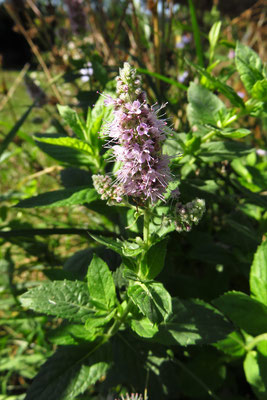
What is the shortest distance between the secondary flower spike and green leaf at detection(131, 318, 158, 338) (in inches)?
14.2

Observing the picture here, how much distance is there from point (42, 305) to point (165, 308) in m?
0.36

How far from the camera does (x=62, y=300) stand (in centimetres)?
91

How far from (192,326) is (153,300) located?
0.26 m

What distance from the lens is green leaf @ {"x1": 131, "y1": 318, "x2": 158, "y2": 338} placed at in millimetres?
849

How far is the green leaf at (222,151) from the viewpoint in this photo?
1096 millimetres

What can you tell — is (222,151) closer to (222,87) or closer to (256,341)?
(222,87)

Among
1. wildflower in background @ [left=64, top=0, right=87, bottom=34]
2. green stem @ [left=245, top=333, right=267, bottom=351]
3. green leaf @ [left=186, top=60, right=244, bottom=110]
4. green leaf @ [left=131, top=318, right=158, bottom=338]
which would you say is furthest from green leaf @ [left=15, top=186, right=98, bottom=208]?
wildflower in background @ [left=64, top=0, right=87, bottom=34]

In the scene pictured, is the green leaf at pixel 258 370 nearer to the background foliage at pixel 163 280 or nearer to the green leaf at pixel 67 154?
the background foliage at pixel 163 280

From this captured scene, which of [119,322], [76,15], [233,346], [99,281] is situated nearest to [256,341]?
[233,346]

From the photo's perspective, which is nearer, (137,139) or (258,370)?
(137,139)

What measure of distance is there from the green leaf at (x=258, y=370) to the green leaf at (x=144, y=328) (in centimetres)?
35

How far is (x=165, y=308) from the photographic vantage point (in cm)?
73

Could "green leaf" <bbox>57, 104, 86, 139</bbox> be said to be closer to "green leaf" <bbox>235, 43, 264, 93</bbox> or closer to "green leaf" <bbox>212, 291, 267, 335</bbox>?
"green leaf" <bbox>235, 43, 264, 93</bbox>

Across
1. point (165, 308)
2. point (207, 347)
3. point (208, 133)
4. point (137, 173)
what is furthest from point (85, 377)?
point (208, 133)
